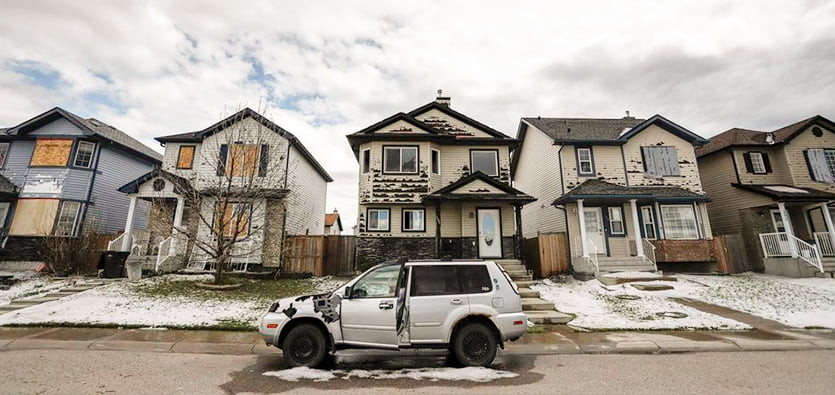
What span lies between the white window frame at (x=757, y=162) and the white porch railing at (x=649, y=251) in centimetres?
979

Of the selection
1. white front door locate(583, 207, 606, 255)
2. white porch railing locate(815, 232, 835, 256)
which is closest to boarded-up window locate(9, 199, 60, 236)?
white front door locate(583, 207, 606, 255)

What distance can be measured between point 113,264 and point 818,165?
35.4 meters

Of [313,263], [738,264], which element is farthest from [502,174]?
[738,264]

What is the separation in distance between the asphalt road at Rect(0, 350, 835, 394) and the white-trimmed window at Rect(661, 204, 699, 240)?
11029 mm

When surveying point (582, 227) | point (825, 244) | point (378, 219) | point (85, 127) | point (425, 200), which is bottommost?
point (825, 244)

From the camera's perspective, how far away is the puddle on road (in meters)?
4.93

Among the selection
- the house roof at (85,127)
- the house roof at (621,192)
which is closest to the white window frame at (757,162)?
the house roof at (621,192)

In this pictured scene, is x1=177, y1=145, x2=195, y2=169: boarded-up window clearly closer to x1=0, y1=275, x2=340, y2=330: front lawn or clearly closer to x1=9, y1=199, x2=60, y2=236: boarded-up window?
x1=9, y1=199, x2=60, y2=236: boarded-up window

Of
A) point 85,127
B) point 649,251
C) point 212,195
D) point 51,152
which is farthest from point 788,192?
point 51,152

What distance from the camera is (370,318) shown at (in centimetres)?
580

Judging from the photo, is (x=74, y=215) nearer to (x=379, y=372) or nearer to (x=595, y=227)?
(x=379, y=372)

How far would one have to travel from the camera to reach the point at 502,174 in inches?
693

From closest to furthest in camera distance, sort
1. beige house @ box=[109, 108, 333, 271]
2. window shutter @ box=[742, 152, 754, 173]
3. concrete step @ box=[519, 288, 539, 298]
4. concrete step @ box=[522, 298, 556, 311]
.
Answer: concrete step @ box=[522, 298, 556, 311], concrete step @ box=[519, 288, 539, 298], beige house @ box=[109, 108, 333, 271], window shutter @ box=[742, 152, 754, 173]

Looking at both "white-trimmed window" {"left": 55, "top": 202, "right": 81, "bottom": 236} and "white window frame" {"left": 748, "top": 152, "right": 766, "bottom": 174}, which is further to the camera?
"white window frame" {"left": 748, "top": 152, "right": 766, "bottom": 174}
